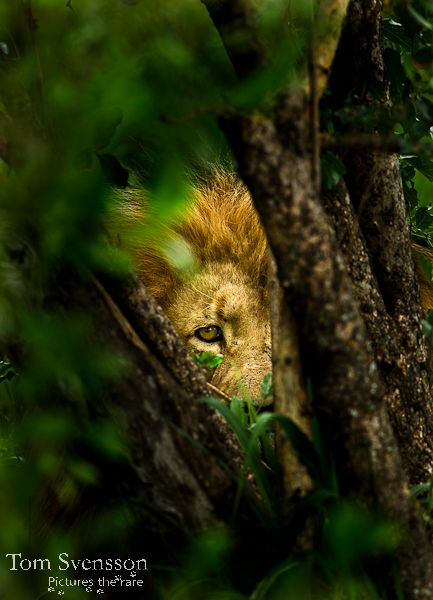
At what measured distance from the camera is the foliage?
3.02ft

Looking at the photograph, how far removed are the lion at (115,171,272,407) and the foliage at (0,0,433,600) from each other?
682mm

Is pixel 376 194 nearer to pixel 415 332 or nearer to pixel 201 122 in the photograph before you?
pixel 415 332

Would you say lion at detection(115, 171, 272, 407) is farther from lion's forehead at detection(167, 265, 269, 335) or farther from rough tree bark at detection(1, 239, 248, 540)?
rough tree bark at detection(1, 239, 248, 540)

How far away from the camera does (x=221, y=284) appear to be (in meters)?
2.28

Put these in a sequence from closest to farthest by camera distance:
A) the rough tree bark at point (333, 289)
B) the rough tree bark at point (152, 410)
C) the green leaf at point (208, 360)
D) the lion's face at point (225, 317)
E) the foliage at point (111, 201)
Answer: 1. the foliage at point (111, 201)
2. the rough tree bark at point (333, 289)
3. the rough tree bark at point (152, 410)
4. the green leaf at point (208, 360)
5. the lion's face at point (225, 317)

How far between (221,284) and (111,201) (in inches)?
42.2

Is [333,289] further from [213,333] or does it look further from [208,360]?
[213,333]

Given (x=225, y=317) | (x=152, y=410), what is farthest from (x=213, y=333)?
(x=152, y=410)

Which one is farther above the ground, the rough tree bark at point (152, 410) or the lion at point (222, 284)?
the rough tree bark at point (152, 410)

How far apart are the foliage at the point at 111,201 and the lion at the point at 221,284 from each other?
68 centimetres

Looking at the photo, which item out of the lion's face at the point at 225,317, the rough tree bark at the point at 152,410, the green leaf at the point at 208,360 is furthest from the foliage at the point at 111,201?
the lion's face at the point at 225,317

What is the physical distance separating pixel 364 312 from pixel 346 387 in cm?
40

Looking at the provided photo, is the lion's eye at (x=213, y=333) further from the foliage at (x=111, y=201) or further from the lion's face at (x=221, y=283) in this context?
the foliage at (x=111, y=201)

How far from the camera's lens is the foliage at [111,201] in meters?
0.92
